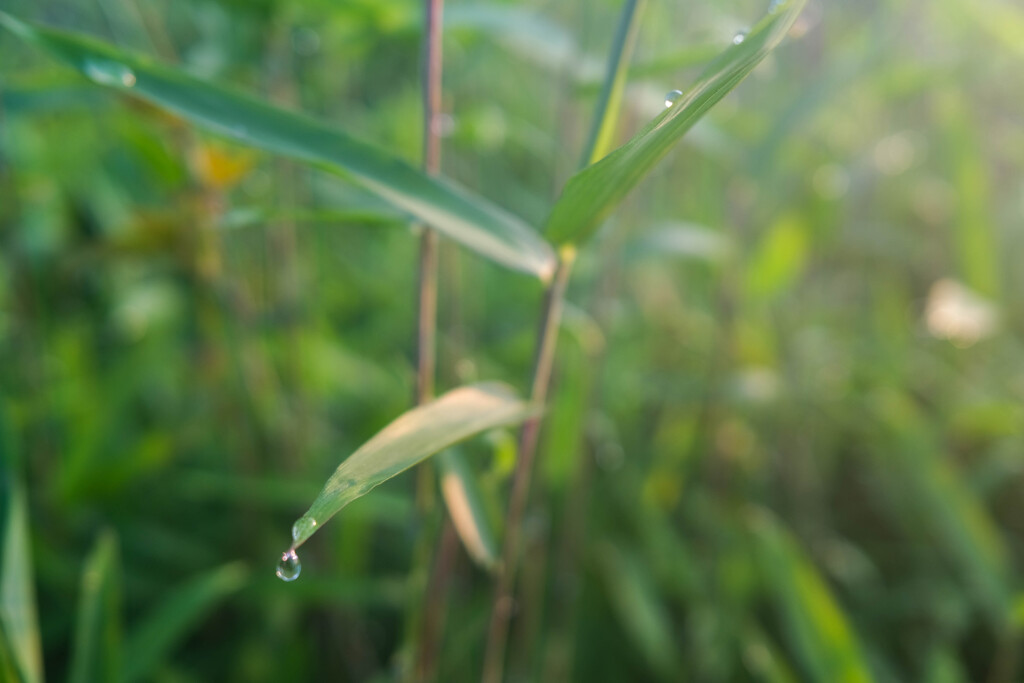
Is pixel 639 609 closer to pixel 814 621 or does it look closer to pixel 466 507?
pixel 814 621

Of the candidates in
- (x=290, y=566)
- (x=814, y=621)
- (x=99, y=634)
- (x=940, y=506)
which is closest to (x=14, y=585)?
(x=99, y=634)

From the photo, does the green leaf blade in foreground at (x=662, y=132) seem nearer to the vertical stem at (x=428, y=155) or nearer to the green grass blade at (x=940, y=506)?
the vertical stem at (x=428, y=155)

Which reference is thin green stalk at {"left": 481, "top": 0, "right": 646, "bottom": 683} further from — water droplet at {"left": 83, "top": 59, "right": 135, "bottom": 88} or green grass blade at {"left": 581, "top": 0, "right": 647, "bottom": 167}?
water droplet at {"left": 83, "top": 59, "right": 135, "bottom": 88}

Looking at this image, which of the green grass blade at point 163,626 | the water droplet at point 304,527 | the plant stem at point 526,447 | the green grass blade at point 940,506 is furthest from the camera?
the green grass blade at point 940,506

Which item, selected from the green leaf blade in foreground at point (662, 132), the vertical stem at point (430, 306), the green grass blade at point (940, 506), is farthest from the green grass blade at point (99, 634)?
the green grass blade at point (940, 506)

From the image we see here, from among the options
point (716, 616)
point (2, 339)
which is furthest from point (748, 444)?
point (2, 339)

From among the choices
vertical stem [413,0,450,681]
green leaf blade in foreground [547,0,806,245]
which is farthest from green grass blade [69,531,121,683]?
green leaf blade in foreground [547,0,806,245]
